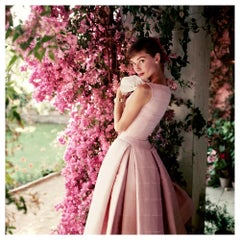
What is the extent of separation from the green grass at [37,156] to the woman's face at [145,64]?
8.91 ft

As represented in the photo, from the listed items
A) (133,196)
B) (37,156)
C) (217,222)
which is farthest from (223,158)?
(37,156)

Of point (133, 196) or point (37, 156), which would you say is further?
point (37, 156)

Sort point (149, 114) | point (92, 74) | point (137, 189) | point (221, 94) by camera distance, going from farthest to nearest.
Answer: point (221, 94) → point (92, 74) → point (149, 114) → point (137, 189)

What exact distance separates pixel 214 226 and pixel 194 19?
1862mm

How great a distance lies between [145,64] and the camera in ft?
7.75

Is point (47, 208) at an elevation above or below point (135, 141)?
below

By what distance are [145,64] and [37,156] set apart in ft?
15.1

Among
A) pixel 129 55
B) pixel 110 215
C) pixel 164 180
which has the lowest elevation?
pixel 110 215

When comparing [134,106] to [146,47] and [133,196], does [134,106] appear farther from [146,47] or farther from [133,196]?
[133,196]

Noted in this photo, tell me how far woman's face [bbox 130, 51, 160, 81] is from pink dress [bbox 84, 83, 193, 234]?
0.14 m

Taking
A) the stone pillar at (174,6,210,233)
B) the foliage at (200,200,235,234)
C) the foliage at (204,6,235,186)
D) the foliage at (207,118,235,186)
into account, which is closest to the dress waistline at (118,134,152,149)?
the stone pillar at (174,6,210,233)
